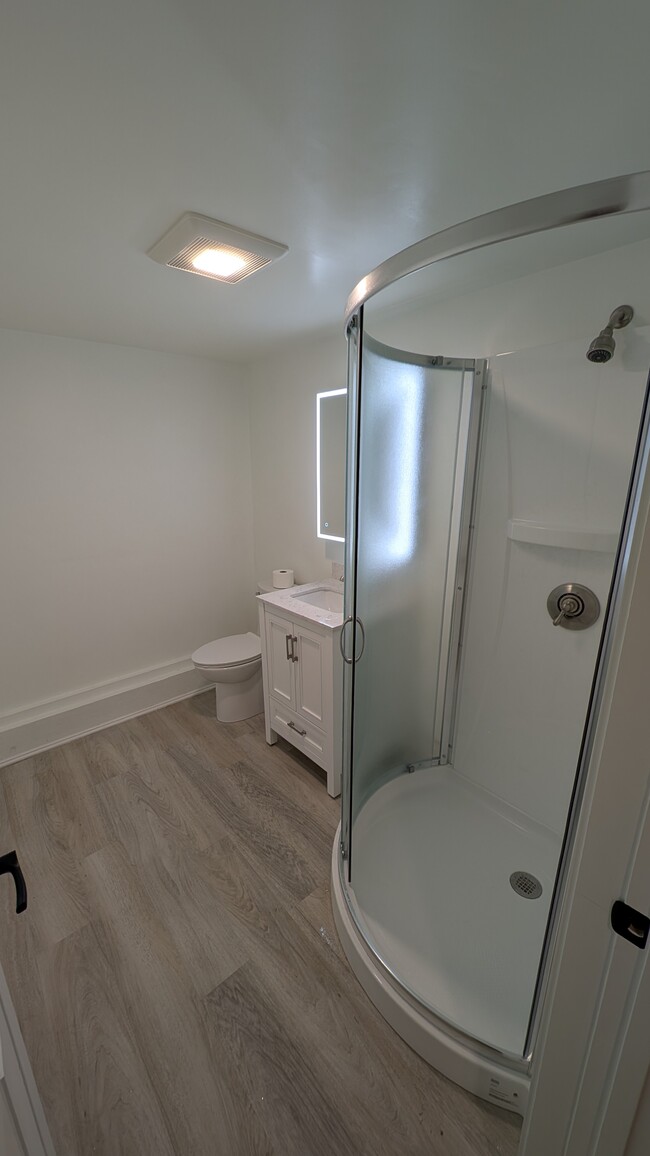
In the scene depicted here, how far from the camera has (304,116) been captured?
0.89 m

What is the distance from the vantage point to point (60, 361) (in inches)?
91.6

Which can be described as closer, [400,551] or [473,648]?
[400,551]

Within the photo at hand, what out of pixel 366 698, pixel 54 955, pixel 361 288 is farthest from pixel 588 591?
pixel 54 955

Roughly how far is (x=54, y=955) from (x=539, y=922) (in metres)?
1.65

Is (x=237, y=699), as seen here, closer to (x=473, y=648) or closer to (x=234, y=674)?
(x=234, y=674)

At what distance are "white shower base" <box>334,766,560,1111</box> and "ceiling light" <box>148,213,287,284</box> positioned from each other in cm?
209

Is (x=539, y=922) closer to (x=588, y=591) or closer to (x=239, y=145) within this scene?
(x=588, y=591)

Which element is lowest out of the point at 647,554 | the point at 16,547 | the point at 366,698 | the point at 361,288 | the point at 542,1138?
the point at 542,1138

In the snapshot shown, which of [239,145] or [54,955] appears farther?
[54,955]

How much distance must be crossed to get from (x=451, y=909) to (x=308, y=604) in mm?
1400

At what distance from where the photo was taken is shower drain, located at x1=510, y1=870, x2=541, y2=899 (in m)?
1.62

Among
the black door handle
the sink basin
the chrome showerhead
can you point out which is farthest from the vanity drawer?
the chrome showerhead

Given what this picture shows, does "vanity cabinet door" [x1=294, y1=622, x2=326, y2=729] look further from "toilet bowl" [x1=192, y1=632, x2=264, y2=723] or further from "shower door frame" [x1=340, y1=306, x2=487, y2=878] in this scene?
"toilet bowl" [x1=192, y1=632, x2=264, y2=723]

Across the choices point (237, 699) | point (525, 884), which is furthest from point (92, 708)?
point (525, 884)
